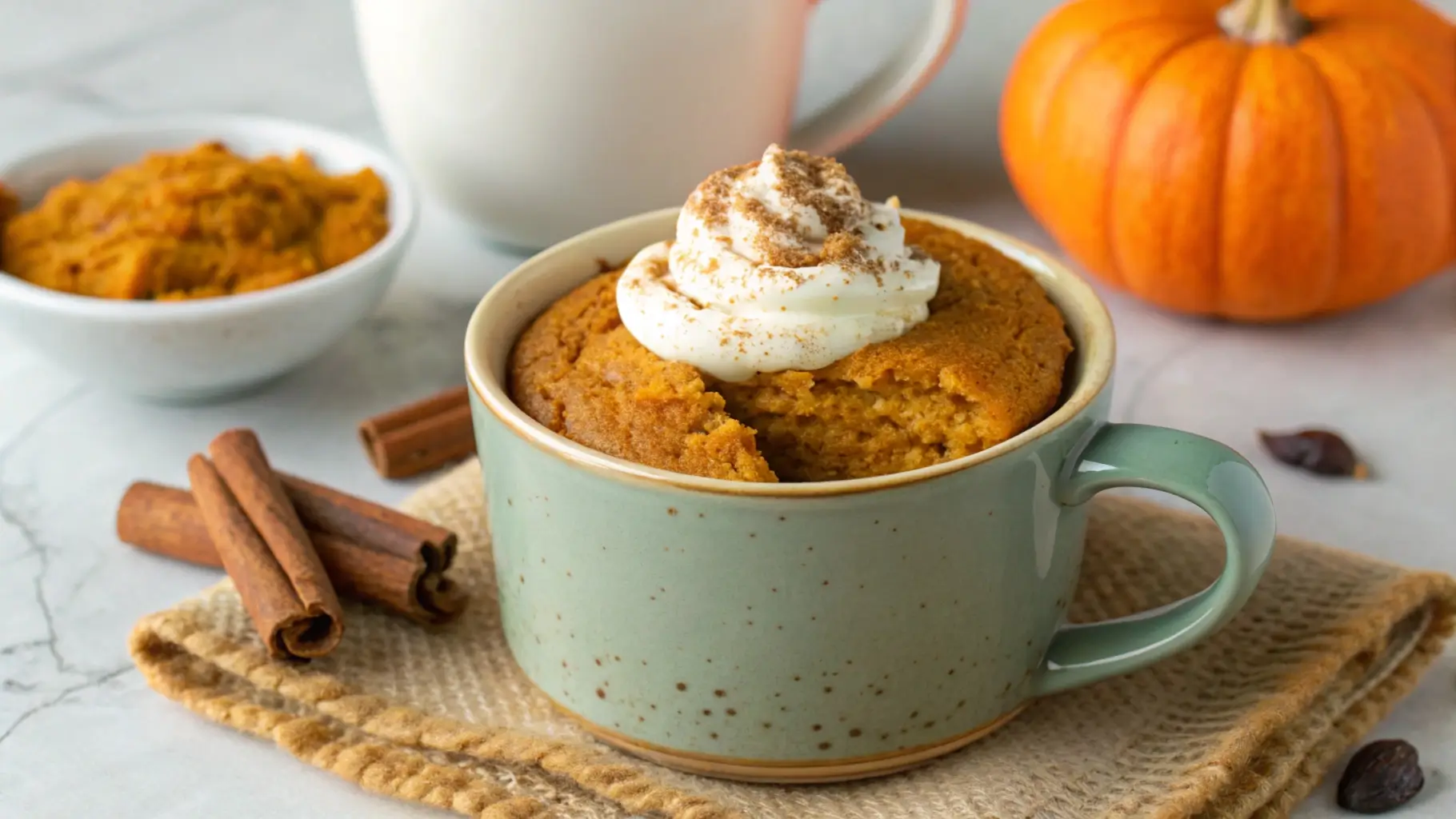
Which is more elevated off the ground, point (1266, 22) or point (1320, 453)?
point (1266, 22)

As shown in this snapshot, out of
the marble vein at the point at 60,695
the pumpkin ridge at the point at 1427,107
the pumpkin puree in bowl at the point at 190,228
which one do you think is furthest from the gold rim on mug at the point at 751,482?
the pumpkin ridge at the point at 1427,107

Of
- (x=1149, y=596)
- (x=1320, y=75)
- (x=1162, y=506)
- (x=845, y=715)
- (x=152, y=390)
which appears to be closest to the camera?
(x=845, y=715)

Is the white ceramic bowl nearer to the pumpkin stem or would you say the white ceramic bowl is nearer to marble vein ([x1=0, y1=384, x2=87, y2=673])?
marble vein ([x1=0, y1=384, x2=87, y2=673])

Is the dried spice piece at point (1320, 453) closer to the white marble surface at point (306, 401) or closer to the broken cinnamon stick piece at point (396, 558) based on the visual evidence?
the white marble surface at point (306, 401)

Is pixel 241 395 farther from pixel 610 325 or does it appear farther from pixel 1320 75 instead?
pixel 1320 75

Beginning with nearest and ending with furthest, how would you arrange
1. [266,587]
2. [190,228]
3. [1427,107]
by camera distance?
[266,587]
[190,228]
[1427,107]

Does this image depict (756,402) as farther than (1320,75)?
No

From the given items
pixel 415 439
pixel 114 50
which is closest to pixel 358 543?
pixel 415 439

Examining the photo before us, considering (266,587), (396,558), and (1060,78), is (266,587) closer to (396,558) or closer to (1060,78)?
(396,558)

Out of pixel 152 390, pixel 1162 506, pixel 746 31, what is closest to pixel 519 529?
pixel 1162 506
